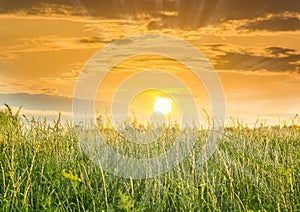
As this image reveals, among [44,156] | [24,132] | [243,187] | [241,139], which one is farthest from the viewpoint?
[241,139]

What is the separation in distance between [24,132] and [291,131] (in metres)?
6.96

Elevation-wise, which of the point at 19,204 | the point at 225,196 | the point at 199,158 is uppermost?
the point at 199,158

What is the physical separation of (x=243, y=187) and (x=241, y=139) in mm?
3263

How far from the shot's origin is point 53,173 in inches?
241

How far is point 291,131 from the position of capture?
1104 cm

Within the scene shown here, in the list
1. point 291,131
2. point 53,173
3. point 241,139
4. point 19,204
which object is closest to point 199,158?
point 241,139

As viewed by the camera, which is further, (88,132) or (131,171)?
(88,132)

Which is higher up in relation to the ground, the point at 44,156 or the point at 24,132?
the point at 24,132

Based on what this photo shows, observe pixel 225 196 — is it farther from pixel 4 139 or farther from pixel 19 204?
pixel 4 139

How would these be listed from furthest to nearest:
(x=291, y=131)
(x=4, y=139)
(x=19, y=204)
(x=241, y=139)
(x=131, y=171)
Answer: (x=291, y=131), (x=241, y=139), (x=4, y=139), (x=131, y=171), (x=19, y=204)

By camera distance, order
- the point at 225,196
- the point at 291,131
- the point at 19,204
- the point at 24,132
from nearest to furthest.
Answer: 1. the point at 19,204
2. the point at 225,196
3. the point at 24,132
4. the point at 291,131

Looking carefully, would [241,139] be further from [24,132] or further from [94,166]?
[24,132]

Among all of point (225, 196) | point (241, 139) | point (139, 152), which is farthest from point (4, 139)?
point (241, 139)

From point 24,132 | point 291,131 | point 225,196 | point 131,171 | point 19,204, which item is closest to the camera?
point 19,204
